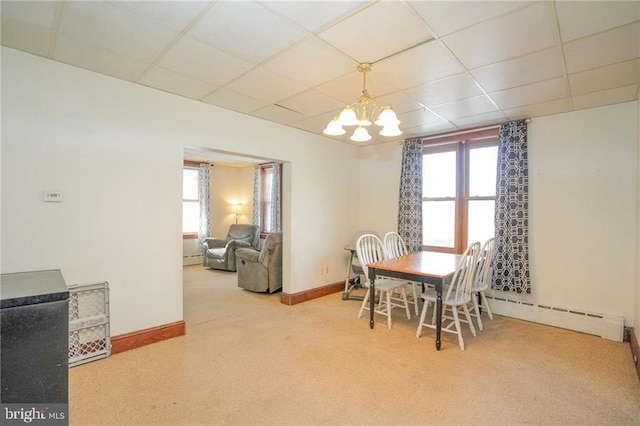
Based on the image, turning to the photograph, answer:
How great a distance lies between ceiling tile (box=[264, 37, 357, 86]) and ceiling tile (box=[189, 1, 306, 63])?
10 centimetres

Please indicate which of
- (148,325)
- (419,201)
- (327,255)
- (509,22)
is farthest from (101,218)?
(419,201)

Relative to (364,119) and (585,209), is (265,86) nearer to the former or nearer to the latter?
(364,119)

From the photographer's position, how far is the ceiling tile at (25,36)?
1.99 metres

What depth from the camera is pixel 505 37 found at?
2.04 m

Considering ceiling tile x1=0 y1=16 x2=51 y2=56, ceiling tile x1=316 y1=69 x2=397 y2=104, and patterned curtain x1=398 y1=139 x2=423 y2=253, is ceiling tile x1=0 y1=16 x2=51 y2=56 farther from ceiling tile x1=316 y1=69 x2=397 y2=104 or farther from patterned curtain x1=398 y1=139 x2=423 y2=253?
patterned curtain x1=398 y1=139 x2=423 y2=253

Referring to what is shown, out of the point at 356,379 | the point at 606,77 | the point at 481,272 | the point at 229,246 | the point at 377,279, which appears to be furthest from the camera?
the point at 229,246

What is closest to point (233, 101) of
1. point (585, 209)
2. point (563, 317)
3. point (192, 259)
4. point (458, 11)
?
point (458, 11)

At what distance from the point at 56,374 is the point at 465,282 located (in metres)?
3.08

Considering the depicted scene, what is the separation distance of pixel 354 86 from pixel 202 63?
1.33 metres

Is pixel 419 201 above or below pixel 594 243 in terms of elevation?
above

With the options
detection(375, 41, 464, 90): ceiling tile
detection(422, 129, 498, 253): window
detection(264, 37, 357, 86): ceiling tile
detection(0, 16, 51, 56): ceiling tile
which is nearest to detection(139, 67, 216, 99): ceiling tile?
detection(0, 16, 51, 56): ceiling tile

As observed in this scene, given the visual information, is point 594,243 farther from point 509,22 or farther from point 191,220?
point 191,220

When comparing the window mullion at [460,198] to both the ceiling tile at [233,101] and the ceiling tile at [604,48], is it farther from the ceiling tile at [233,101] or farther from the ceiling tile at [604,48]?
the ceiling tile at [233,101]

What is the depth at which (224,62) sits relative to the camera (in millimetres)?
2443
